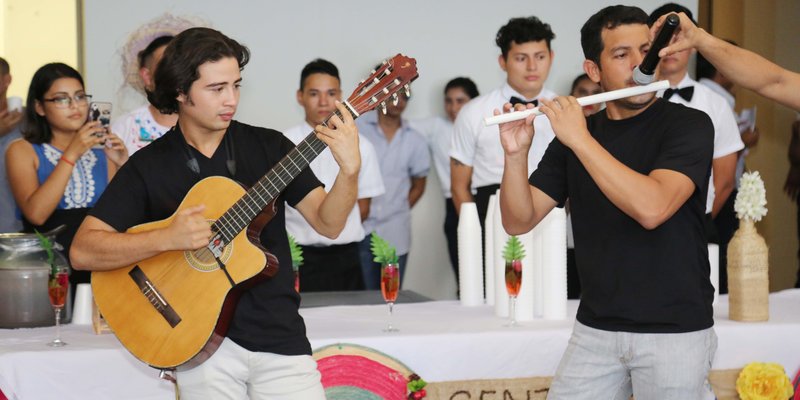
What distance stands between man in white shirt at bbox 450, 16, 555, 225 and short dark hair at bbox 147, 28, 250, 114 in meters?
2.35

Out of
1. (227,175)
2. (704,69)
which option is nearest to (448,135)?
(704,69)

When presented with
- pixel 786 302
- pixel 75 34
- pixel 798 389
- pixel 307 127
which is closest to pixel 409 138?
pixel 307 127

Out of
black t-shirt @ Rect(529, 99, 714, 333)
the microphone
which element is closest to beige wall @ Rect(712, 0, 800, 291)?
black t-shirt @ Rect(529, 99, 714, 333)

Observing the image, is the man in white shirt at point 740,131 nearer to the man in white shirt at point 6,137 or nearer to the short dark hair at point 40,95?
the short dark hair at point 40,95

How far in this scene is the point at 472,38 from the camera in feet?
20.3

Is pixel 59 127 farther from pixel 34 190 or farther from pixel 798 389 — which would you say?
pixel 798 389

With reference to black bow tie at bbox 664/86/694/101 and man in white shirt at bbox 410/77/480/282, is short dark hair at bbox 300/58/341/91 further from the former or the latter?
black bow tie at bbox 664/86/694/101

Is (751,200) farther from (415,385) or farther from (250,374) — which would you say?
(250,374)

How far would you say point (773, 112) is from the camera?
6328 millimetres

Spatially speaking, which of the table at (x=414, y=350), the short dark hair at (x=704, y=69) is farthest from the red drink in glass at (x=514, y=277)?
the short dark hair at (x=704, y=69)

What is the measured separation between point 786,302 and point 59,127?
111 inches

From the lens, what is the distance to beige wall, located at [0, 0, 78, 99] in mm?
5289

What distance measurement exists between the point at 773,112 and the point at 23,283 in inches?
185

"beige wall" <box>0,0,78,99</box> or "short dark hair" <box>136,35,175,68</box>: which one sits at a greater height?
"beige wall" <box>0,0,78,99</box>
